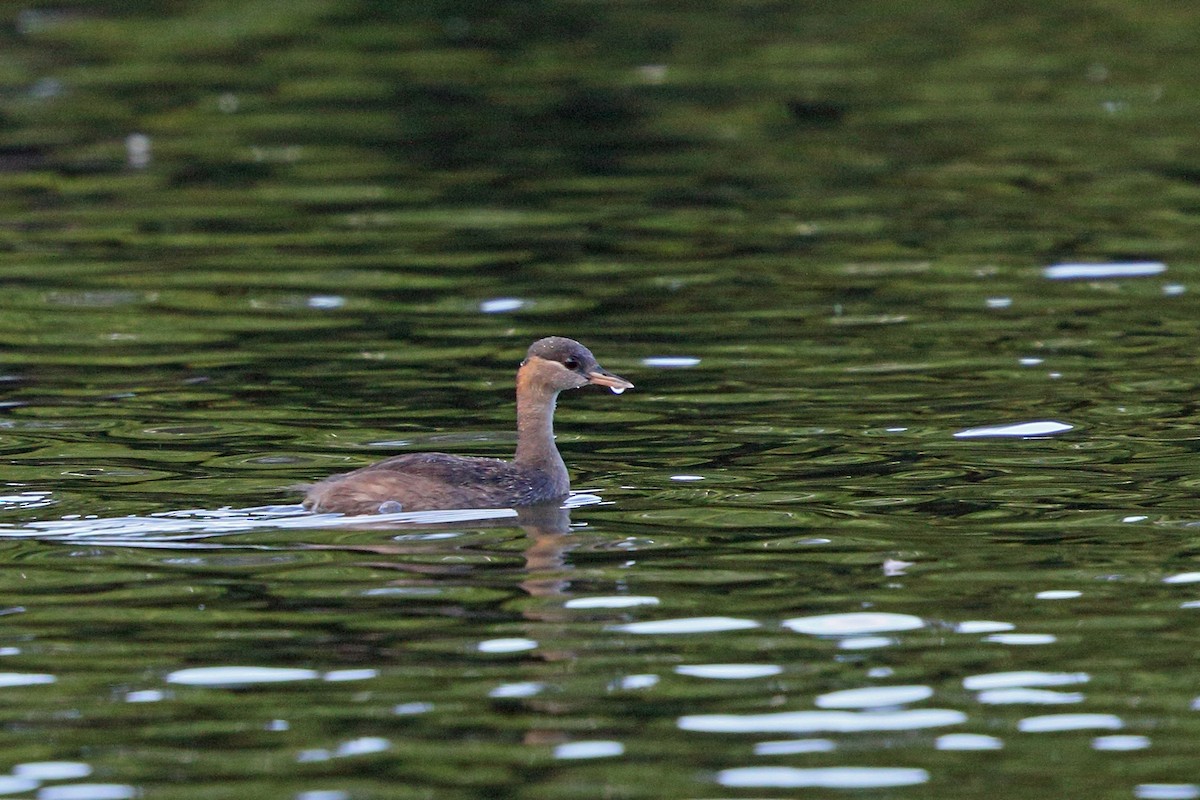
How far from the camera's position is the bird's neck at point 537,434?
12398mm

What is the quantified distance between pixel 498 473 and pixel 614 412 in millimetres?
2918

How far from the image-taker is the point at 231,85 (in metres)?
27.9

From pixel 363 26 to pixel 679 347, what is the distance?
16.7 metres

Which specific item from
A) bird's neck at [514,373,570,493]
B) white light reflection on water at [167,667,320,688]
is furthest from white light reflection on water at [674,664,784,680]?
bird's neck at [514,373,570,493]

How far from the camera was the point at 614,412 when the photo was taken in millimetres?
14930

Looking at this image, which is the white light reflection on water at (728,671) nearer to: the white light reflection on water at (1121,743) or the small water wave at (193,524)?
the white light reflection on water at (1121,743)

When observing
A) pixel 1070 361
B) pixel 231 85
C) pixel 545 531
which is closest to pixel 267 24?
pixel 231 85

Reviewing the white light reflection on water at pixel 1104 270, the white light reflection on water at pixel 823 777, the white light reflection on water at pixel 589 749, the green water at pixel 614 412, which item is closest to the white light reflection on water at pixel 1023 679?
the green water at pixel 614 412

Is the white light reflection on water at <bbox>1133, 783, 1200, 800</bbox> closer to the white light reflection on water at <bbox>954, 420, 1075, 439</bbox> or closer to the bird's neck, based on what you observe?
the bird's neck

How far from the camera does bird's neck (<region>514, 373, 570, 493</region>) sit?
40.7 ft

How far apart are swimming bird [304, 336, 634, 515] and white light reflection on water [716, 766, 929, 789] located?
380cm

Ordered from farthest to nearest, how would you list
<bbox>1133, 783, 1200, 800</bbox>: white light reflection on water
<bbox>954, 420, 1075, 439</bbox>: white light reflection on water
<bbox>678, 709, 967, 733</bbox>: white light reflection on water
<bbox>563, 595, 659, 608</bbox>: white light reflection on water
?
1. <bbox>954, 420, 1075, 439</bbox>: white light reflection on water
2. <bbox>563, 595, 659, 608</bbox>: white light reflection on water
3. <bbox>678, 709, 967, 733</bbox>: white light reflection on water
4. <bbox>1133, 783, 1200, 800</bbox>: white light reflection on water

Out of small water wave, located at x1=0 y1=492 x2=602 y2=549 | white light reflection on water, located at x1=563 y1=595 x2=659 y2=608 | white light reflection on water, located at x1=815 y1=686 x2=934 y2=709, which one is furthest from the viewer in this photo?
small water wave, located at x1=0 y1=492 x2=602 y2=549

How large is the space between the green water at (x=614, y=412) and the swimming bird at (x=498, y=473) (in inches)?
5.7
